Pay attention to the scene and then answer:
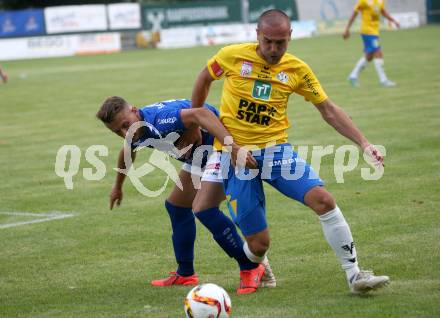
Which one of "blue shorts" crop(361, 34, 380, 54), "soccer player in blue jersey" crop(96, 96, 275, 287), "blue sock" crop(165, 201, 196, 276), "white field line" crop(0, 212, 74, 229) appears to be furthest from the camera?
"blue shorts" crop(361, 34, 380, 54)

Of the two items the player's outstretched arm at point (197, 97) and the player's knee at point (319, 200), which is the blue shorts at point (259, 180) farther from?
the player's outstretched arm at point (197, 97)

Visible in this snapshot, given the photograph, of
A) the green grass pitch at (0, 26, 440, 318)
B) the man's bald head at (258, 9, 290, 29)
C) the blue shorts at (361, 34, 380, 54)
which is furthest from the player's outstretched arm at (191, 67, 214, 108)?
the blue shorts at (361, 34, 380, 54)

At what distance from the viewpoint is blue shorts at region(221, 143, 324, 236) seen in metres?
6.61

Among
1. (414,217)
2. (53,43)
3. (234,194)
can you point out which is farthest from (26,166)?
(53,43)

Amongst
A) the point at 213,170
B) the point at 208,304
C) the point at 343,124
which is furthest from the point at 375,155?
the point at 208,304

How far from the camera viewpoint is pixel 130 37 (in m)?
48.9

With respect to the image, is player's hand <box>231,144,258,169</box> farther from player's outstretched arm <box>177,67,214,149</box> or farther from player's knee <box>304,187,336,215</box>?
player's outstretched arm <box>177,67,214,149</box>

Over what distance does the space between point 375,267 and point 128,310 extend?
213 cm

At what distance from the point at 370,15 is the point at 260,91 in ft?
54.0

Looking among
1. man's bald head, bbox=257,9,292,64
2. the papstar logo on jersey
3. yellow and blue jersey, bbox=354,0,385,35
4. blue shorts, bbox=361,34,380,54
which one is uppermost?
man's bald head, bbox=257,9,292,64

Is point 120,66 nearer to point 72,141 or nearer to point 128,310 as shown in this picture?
point 72,141

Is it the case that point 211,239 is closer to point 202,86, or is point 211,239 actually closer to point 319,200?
point 202,86

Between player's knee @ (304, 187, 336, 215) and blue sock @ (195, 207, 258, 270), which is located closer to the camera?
player's knee @ (304, 187, 336, 215)

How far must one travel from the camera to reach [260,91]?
672cm
